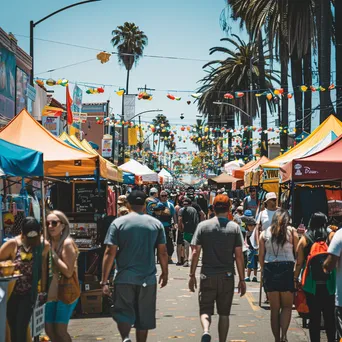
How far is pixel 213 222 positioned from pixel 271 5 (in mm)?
27704

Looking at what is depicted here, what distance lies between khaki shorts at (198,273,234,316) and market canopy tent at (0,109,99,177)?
221 inches

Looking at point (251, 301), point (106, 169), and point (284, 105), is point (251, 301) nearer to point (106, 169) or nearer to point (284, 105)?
point (106, 169)

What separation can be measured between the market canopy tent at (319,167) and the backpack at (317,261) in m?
3.64

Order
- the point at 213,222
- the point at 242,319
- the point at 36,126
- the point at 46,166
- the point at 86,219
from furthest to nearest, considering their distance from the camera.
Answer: the point at 86,219, the point at 36,126, the point at 46,166, the point at 242,319, the point at 213,222

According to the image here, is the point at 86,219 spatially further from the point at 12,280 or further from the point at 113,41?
the point at 113,41

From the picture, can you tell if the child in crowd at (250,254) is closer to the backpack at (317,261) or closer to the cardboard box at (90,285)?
the cardboard box at (90,285)

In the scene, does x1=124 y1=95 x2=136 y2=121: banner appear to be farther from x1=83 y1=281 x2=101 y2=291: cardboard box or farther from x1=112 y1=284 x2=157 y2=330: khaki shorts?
x1=112 y1=284 x2=157 y2=330: khaki shorts

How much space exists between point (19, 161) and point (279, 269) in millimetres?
4007

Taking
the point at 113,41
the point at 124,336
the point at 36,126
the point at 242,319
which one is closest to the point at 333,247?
the point at 124,336

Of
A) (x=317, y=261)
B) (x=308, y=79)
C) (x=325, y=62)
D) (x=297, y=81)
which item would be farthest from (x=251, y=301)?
(x=308, y=79)

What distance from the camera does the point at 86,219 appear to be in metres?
16.3

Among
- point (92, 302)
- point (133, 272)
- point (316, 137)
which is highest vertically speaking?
point (316, 137)

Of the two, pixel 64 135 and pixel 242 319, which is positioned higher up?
pixel 64 135

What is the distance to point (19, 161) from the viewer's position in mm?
10859
